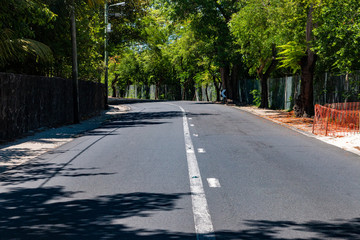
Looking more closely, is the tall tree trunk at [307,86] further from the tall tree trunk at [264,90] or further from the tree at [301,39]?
the tall tree trunk at [264,90]

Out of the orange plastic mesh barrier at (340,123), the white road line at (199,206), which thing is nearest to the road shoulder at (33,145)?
the white road line at (199,206)

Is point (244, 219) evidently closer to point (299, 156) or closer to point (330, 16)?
point (299, 156)

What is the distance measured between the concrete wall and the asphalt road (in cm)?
318

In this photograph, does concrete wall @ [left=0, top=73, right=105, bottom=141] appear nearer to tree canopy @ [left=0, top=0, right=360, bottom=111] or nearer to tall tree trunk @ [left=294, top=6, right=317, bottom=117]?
tree canopy @ [left=0, top=0, right=360, bottom=111]

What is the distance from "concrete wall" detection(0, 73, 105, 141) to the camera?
14298 mm

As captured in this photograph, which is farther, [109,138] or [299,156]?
[109,138]

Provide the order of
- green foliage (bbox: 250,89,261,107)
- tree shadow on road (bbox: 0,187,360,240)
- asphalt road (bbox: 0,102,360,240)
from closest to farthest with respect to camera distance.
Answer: tree shadow on road (bbox: 0,187,360,240) < asphalt road (bbox: 0,102,360,240) < green foliage (bbox: 250,89,261,107)

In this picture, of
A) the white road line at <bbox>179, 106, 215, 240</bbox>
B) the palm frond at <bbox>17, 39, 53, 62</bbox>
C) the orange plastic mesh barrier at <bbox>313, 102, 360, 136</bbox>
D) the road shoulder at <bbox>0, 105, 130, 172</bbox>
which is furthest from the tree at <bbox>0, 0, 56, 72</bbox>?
the orange plastic mesh barrier at <bbox>313, 102, 360, 136</bbox>

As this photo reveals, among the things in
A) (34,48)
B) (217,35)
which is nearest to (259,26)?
(34,48)

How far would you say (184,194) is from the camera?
7191 mm

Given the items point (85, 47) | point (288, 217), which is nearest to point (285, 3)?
point (85, 47)

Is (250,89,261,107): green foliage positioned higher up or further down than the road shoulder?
higher up

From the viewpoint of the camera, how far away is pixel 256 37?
2730 cm

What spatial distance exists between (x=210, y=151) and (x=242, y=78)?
37848mm
